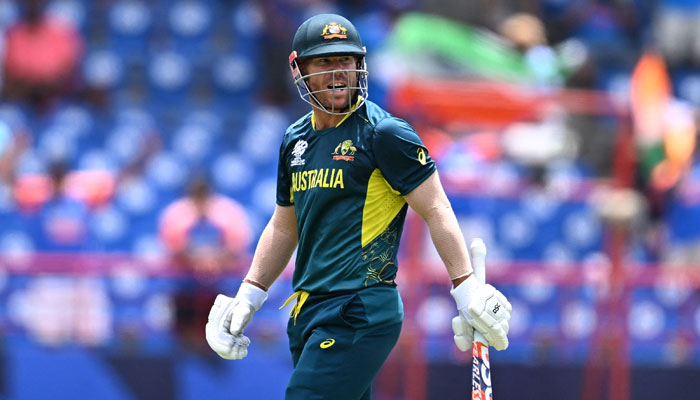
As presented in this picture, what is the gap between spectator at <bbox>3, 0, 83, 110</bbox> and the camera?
37.4ft

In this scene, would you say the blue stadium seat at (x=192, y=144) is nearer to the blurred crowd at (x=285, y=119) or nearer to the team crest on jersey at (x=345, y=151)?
the blurred crowd at (x=285, y=119)

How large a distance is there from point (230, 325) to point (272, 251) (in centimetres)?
38

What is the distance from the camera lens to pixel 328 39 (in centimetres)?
414

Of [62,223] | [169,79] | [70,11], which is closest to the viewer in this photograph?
[62,223]

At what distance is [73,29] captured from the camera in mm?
11953

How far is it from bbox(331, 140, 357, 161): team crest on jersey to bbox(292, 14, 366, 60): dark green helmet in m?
0.36

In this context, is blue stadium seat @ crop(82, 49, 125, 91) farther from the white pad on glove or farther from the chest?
the white pad on glove

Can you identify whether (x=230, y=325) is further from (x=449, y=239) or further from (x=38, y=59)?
(x=38, y=59)

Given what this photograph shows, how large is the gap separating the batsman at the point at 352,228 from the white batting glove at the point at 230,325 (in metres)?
0.25

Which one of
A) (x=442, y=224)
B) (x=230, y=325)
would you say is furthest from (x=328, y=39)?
(x=230, y=325)

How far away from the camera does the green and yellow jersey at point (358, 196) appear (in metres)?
4.07

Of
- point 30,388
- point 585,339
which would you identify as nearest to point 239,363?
point 30,388

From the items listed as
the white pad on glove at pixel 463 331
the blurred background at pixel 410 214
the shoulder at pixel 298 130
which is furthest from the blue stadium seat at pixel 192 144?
the white pad on glove at pixel 463 331

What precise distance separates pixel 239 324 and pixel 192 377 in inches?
145
